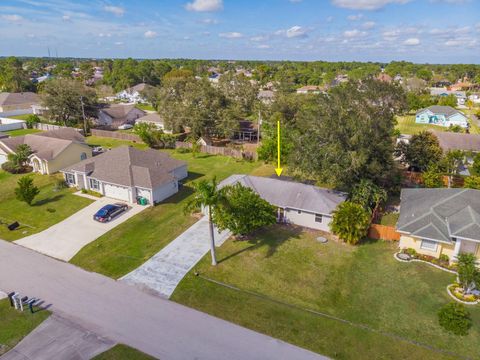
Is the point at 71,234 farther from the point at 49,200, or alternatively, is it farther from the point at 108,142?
the point at 108,142

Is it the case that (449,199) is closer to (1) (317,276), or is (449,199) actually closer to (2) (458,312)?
(2) (458,312)

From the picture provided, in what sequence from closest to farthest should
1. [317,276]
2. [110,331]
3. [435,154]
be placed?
[110,331] → [317,276] → [435,154]

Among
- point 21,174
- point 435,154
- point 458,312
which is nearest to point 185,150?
point 21,174

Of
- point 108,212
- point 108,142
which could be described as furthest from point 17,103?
point 108,212

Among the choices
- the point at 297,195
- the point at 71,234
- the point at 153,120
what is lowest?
the point at 71,234

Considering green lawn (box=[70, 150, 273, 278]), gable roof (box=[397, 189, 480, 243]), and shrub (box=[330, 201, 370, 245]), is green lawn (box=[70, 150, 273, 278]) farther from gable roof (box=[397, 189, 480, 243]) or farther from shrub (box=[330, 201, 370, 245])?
gable roof (box=[397, 189, 480, 243])

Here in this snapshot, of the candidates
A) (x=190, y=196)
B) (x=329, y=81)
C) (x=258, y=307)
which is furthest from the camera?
(x=329, y=81)
